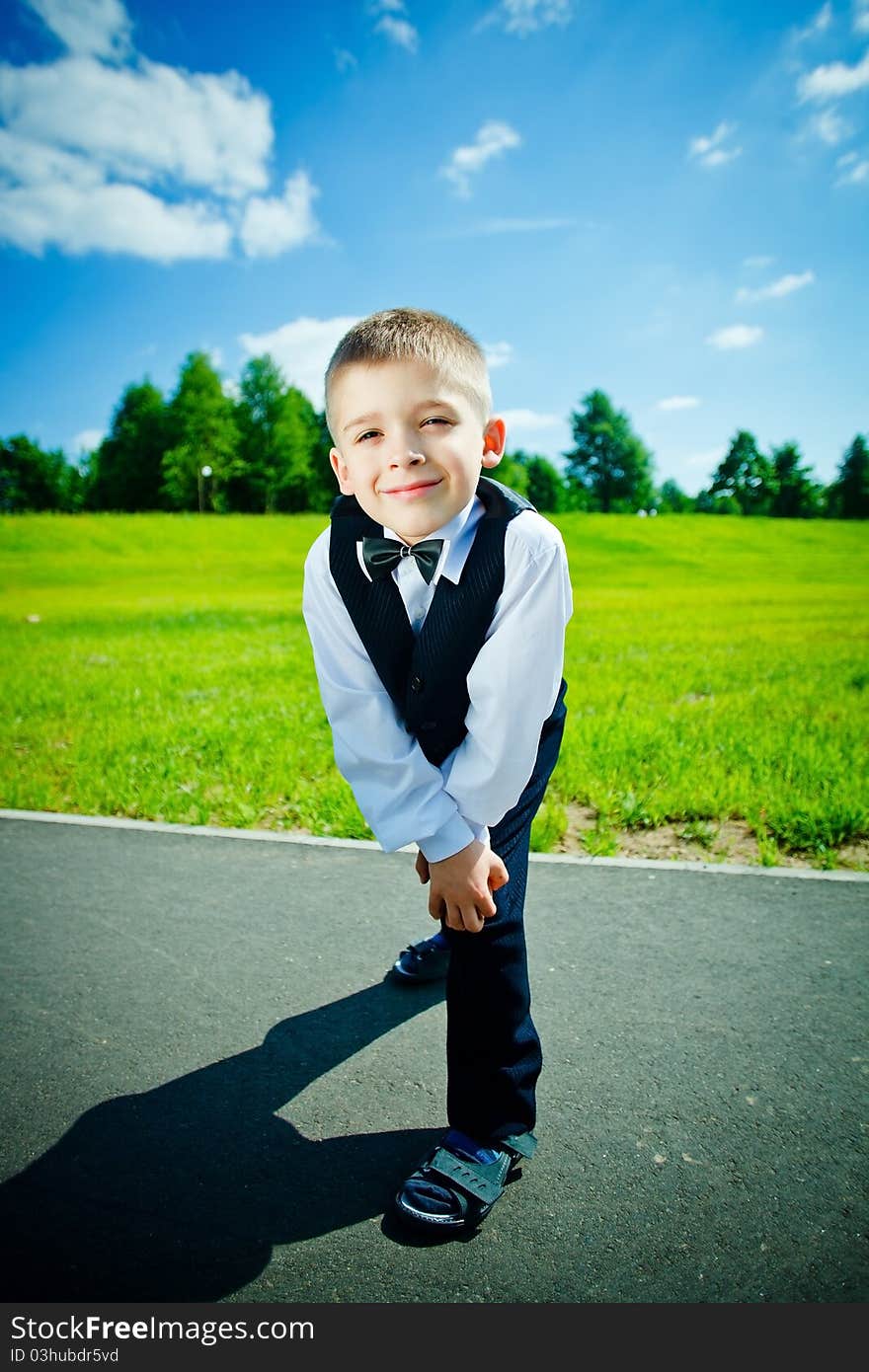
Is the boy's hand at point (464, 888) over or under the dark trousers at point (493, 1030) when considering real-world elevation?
over

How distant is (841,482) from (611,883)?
207 feet

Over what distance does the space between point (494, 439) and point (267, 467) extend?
62.9m

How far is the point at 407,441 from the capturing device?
5.69 feet

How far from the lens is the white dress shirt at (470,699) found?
5.91 feet

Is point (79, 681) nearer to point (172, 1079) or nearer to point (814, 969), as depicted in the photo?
point (172, 1079)

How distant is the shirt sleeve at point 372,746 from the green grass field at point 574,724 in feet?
7.31

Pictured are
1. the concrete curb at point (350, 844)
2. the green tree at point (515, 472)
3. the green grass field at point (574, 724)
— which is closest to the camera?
the concrete curb at point (350, 844)

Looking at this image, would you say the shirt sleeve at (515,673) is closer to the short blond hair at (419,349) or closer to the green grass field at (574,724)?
the short blond hair at (419,349)

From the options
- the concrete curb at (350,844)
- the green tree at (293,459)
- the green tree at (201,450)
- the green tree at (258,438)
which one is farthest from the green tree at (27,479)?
the concrete curb at (350,844)

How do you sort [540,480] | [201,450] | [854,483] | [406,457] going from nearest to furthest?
[406,457] < [854,483] < [201,450] < [540,480]

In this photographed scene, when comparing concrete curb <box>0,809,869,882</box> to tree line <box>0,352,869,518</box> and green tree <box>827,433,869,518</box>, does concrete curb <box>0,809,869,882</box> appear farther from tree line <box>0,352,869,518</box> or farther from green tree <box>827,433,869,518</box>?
green tree <box>827,433,869,518</box>

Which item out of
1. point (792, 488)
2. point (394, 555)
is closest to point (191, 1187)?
point (394, 555)

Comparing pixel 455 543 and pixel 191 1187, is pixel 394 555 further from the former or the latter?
pixel 191 1187

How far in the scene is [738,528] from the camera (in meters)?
41.4
